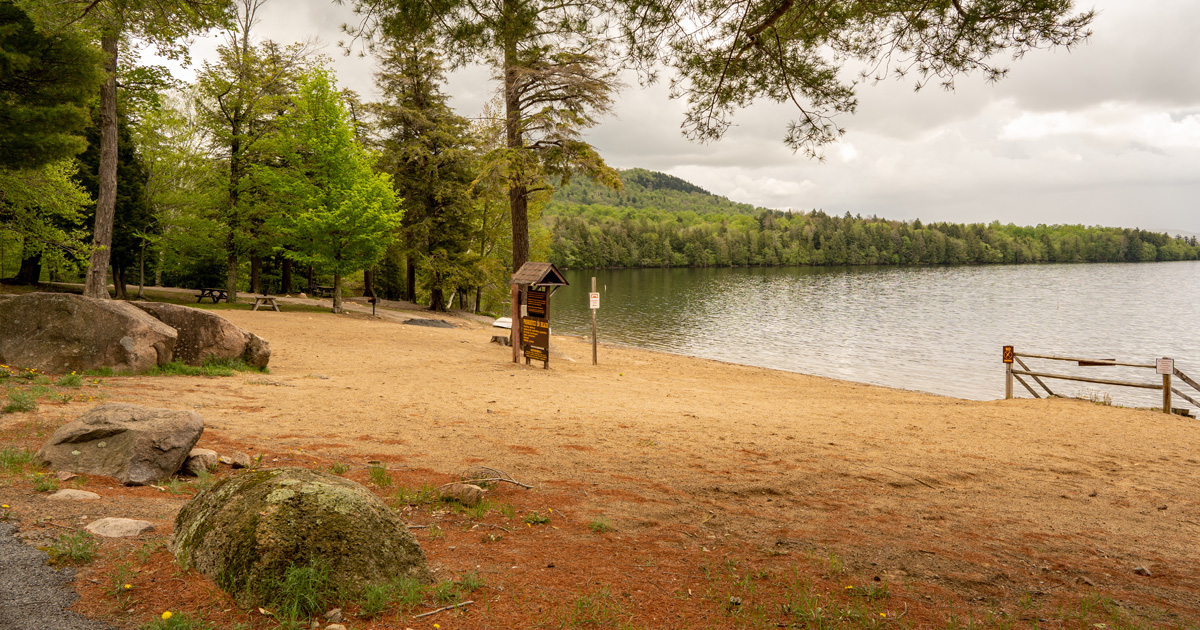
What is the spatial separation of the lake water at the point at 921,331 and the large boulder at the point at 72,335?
13.7 meters

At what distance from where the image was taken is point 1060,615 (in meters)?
3.85

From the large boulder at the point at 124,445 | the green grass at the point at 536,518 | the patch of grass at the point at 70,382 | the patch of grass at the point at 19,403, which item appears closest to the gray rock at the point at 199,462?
the large boulder at the point at 124,445

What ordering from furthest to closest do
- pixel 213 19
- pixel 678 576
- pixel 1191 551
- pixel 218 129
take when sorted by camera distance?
pixel 218 129, pixel 213 19, pixel 1191 551, pixel 678 576

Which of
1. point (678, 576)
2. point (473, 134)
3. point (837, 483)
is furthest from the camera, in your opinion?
point (473, 134)

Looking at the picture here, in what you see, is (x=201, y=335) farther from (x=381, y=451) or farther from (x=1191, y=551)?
(x=1191, y=551)

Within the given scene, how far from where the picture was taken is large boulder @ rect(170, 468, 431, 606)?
3.46 m

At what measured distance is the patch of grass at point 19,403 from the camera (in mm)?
6955

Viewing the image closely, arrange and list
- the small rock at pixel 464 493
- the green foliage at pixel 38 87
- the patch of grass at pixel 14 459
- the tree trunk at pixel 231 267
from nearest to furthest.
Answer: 1. the patch of grass at pixel 14 459
2. the small rock at pixel 464 493
3. the green foliage at pixel 38 87
4. the tree trunk at pixel 231 267

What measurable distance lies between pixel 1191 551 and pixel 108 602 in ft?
25.8

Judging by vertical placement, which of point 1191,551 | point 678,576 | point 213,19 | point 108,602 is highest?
point 213,19

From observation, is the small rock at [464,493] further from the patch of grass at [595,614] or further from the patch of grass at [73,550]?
the patch of grass at [73,550]

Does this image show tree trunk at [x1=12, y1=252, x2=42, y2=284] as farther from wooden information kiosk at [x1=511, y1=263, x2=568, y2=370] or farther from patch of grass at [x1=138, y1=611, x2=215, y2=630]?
patch of grass at [x1=138, y1=611, x2=215, y2=630]

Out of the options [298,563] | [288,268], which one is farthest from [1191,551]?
[288,268]

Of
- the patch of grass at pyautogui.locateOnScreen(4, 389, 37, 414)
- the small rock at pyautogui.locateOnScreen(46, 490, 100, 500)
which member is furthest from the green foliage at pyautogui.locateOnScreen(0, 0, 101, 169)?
the small rock at pyautogui.locateOnScreen(46, 490, 100, 500)
